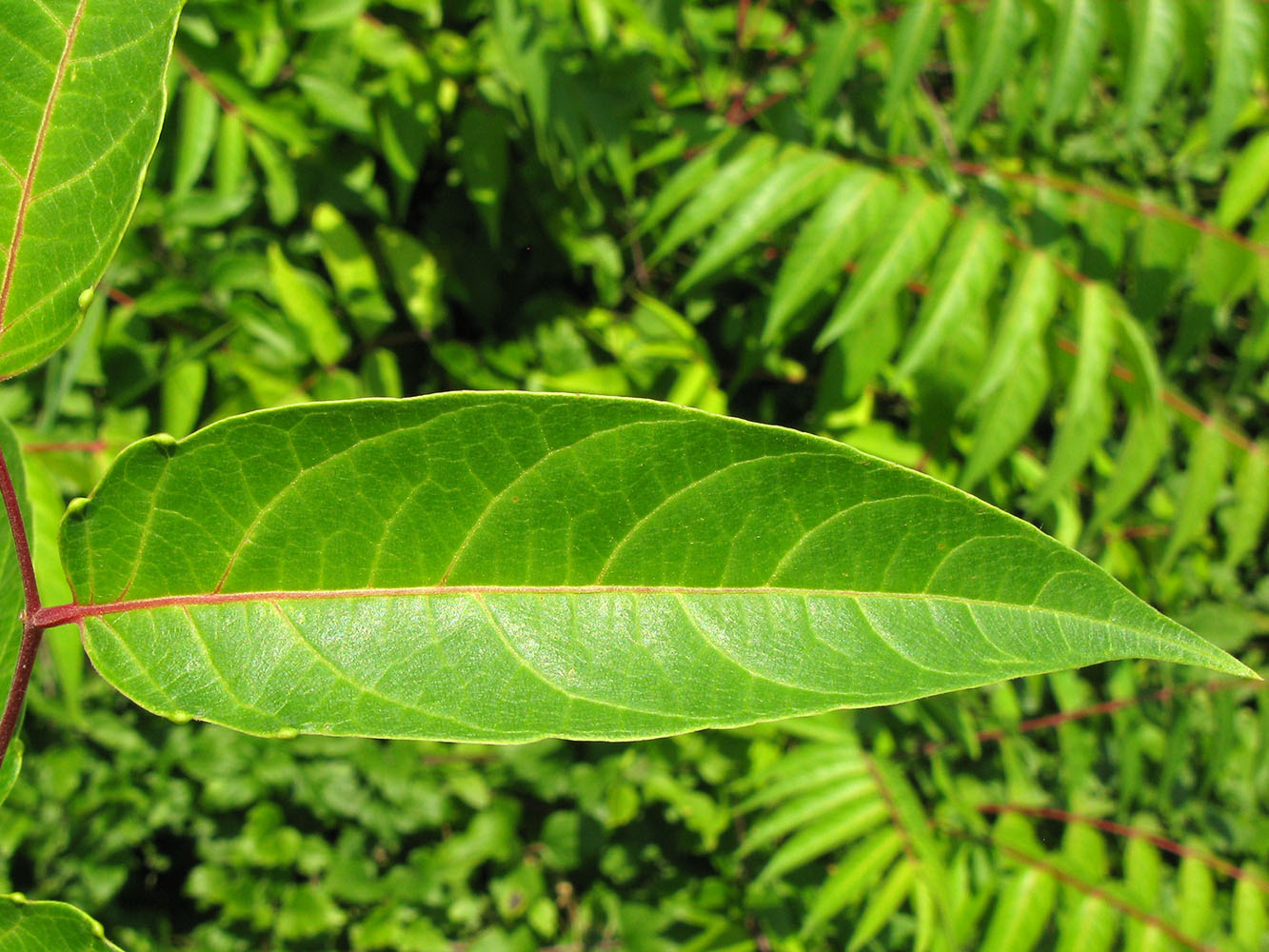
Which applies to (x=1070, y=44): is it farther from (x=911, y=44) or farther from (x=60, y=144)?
(x=60, y=144)

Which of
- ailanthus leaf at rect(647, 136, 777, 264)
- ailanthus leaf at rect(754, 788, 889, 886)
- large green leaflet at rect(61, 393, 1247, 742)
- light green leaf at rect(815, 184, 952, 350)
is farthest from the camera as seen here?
ailanthus leaf at rect(754, 788, 889, 886)

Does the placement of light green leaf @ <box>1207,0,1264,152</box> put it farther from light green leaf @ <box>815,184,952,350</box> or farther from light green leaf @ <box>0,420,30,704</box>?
light green leaf @ <box>0,420,30,704</box>

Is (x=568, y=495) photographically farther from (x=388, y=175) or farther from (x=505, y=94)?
(x=388, y=175)

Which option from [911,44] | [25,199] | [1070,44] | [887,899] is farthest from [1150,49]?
[25,199]

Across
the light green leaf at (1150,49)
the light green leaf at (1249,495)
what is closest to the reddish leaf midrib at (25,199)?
the light green leaf at (1150,49)

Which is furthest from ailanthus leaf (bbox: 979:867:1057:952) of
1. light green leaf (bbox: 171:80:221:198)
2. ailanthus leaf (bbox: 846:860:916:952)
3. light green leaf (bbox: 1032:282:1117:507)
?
light green leaf (bbox: 171:80:221:198)

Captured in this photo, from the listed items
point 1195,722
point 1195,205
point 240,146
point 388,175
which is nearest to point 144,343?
point 240,146

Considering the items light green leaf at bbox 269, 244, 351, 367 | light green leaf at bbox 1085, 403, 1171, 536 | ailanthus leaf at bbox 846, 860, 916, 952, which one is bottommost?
ailanthus leaf at bbox 846, 860, 916, 952
